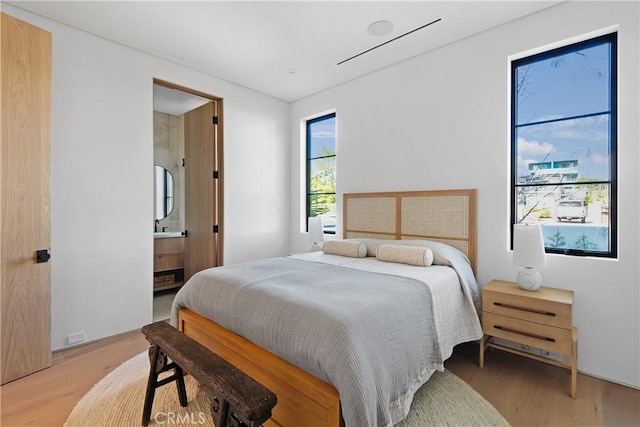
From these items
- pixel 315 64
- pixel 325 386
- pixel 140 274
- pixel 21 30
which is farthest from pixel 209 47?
pixel 325 386

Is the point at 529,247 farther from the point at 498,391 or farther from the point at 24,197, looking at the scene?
the point at 24,197

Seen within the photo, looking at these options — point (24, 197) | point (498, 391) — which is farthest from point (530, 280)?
point (24, 197)

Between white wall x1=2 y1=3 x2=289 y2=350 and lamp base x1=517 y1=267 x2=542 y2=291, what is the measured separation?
11.2ft

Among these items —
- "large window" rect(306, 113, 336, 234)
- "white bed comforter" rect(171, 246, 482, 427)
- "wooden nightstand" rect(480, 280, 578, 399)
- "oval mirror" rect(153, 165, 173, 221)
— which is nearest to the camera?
"white bed comforter" rect(171, 246, 482, 427)

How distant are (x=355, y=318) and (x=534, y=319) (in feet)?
4.93

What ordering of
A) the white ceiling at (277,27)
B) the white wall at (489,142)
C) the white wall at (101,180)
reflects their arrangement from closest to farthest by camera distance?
the white wall at (489,142) < the white ceiling at (277,27) < the white wall at (101,180)

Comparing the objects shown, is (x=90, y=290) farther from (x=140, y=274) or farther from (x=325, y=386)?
(x=325, y=386)

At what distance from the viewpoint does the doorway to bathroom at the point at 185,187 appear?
382 cm

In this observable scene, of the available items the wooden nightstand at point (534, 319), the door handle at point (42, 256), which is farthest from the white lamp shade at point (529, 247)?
the door handle at point (42, 256)

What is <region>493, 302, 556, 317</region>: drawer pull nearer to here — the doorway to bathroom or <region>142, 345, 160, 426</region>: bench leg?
<region>142, 345, 160, 426</region>: bench leg

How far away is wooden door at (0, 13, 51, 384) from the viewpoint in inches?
83.8

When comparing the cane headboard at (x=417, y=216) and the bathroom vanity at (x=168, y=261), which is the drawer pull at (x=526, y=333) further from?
the bathroom vanity at (x=168, y=261)

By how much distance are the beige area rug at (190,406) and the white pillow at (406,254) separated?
0.83 metres

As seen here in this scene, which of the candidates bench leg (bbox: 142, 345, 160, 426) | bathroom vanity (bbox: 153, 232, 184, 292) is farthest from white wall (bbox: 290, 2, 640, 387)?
bench leg (bbox: 142, 345, 160, 426)
